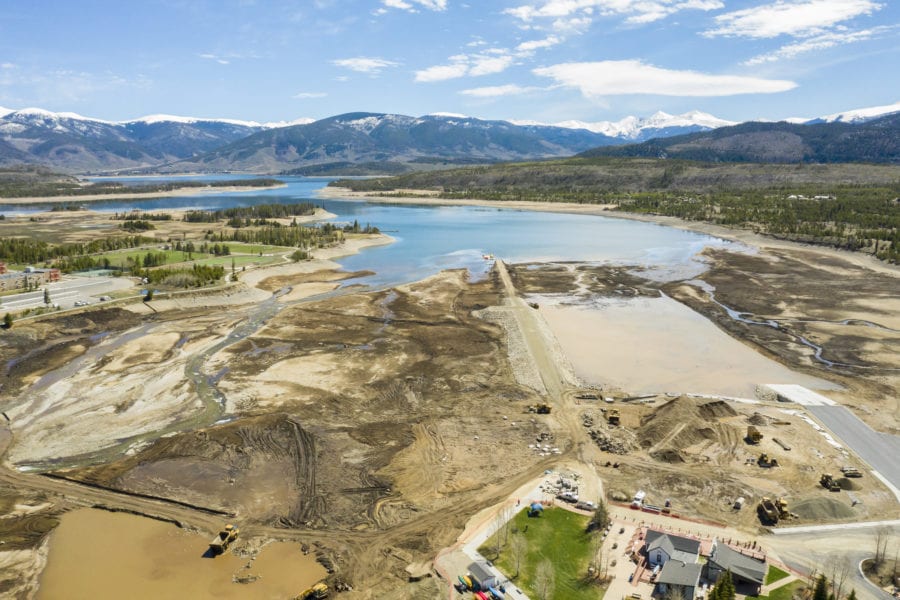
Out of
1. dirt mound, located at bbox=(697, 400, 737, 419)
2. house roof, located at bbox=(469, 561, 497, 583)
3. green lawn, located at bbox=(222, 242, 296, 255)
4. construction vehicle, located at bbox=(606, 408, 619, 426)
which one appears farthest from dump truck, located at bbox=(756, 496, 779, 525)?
green lawn, located at bbox=(222, 242, 296, 255)

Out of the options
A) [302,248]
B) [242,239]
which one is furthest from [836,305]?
[242,239]

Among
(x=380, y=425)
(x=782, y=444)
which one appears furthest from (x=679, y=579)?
(x=380, y=425)

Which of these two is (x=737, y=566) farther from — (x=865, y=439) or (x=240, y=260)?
(x=240, y=260)

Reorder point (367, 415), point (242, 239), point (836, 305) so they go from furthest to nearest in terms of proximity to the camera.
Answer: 1. point (242, 239)
2. point (836, 305)
3. point (367, 415)

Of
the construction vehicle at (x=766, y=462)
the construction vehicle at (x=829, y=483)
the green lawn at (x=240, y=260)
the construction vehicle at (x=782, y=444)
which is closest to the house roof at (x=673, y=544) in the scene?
the construction vehicle at (x=766, y=462)

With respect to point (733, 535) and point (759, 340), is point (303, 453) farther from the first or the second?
point (759, 340)

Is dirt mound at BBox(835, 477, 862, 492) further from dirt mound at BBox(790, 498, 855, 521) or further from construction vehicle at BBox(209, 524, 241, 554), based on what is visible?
construction vehicle at BBox(209, 524, 241, 554)
